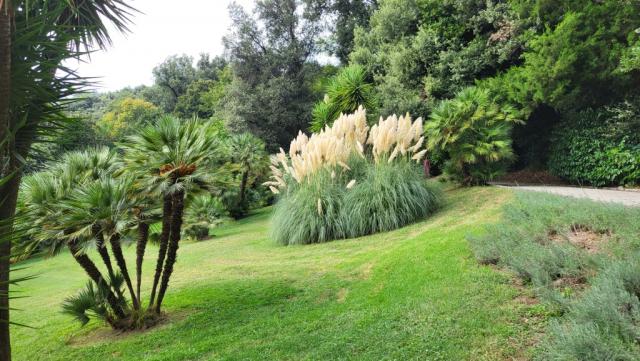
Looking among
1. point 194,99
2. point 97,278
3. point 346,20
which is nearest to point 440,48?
point 346,20

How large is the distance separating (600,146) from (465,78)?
546 centimetres

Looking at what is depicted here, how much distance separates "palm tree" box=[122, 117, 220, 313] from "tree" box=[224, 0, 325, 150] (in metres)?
19.1

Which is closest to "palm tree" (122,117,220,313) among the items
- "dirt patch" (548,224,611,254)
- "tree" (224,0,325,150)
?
"dirt patch" (548,224,611,254)

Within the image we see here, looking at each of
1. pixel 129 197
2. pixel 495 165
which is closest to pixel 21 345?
pixel 129 197

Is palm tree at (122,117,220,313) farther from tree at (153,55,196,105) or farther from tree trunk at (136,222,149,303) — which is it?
tree at (153,55,196,105)

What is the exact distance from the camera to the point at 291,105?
24.9 metres

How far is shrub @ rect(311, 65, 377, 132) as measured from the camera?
14.8 meters

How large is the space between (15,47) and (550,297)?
4274mm

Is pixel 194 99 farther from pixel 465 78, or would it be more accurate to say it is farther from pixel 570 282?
pixel 570 282

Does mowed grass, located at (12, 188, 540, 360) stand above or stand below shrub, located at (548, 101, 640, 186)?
below

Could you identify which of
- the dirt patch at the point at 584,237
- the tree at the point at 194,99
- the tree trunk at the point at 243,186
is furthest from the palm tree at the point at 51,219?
the tree at the point at 194,99

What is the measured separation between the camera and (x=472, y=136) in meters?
10.7

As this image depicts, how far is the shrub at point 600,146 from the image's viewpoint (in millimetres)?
11383

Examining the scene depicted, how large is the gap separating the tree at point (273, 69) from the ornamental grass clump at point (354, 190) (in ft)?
51.0
